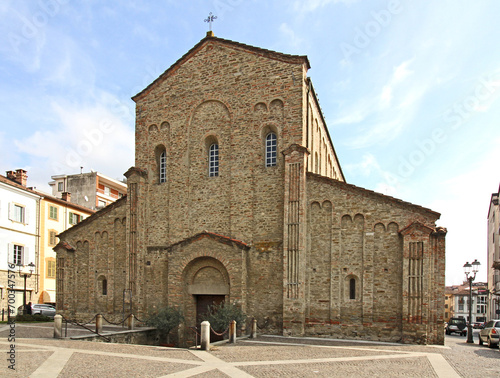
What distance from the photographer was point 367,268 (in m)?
17.2

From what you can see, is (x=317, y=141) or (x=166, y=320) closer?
(x=166, y=320)

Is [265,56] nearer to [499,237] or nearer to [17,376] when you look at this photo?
[17,376]

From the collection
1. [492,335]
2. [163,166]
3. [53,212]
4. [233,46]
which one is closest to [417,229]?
[492,335]

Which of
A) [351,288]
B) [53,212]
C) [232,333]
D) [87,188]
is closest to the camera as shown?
[232,333]

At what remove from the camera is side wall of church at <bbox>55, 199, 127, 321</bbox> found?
2156 cm

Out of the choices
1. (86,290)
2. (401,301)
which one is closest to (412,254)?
(401,301)

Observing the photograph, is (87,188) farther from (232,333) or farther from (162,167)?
(232,333)

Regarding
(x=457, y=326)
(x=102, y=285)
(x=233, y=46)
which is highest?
(x=233, y=46)

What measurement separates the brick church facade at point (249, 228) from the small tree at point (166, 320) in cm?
63

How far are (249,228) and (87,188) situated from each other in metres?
37.9

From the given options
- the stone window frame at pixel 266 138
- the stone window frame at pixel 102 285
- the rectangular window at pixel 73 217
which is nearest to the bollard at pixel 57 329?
the stone window frame at pixel 102 285

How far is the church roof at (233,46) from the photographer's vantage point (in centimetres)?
1905

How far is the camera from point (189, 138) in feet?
68.4

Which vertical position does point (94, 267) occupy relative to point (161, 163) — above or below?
below
